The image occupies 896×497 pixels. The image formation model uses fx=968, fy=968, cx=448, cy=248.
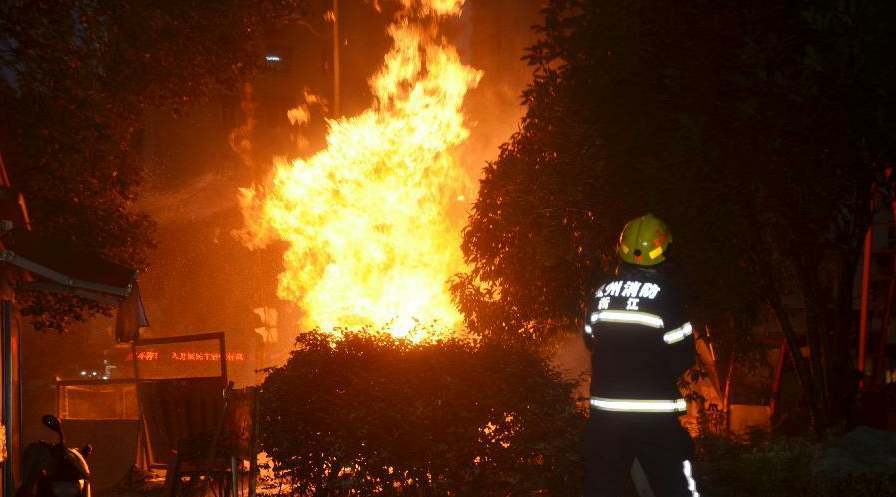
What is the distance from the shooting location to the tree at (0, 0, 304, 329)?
13828 mm

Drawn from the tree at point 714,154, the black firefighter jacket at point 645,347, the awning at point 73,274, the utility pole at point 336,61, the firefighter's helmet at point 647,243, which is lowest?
the black firefighter jacket at point 645,347

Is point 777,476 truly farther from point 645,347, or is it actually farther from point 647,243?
point 647,243

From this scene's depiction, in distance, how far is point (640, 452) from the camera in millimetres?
6031

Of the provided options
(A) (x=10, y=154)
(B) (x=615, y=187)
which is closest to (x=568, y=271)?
(B) (x=615, y=187)

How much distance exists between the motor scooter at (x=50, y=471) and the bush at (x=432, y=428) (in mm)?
1745

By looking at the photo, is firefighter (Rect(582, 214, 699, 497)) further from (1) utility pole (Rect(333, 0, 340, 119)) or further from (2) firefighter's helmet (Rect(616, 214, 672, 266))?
(1) utility pole (Rect(333, 0, 340, 119))

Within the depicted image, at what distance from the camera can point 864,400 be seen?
1412 centimetres

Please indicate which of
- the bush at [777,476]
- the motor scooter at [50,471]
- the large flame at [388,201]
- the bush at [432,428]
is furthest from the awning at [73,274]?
the large flame at [388,201]

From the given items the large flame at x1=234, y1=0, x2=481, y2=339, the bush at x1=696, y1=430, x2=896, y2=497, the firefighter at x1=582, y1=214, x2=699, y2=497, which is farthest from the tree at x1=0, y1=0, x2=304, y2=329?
the large flame at x1=234, y1=0, x2=481, y2=339

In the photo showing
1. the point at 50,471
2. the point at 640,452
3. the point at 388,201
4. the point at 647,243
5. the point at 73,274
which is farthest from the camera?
the point at 388,201

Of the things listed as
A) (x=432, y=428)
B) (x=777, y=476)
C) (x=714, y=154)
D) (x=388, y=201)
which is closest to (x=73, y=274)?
(x=432, y=428)

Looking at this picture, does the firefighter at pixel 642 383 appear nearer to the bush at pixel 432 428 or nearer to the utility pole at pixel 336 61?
the bush at pixel 432 428

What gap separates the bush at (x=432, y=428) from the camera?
8602 millimetres

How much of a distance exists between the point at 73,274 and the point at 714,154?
6.30 meters
